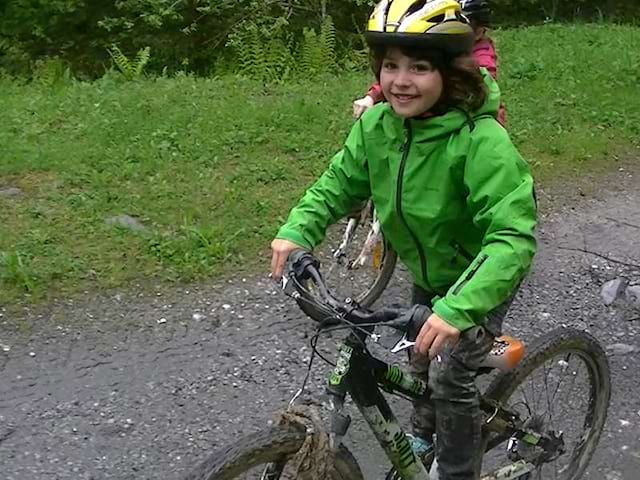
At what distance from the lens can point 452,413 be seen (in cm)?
300

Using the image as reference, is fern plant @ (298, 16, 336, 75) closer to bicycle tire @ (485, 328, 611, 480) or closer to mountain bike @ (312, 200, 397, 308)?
mountain bike @ (312, 200, 397, 308)

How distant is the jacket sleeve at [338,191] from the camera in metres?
2.87

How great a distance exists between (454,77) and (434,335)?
0.76 meters

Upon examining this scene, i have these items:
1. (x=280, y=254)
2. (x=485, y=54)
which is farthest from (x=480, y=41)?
(x=280, y=254)

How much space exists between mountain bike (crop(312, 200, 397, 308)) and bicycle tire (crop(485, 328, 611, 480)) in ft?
5.13

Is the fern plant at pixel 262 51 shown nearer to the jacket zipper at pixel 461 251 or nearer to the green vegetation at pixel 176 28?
the green vegetation at pixel 176 28

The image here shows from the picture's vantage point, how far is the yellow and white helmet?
260 centimetres

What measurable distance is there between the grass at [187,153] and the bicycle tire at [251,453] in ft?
9.65

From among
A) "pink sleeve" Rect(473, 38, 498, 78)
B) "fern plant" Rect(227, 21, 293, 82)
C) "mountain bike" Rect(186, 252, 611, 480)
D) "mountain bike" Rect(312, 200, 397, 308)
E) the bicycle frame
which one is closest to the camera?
"mountain bike" Rect(186, 252, 611, 480)

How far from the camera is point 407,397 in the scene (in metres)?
3.04

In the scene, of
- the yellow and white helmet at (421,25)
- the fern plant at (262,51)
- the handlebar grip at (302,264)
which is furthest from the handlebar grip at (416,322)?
the fern plant at (262,51)

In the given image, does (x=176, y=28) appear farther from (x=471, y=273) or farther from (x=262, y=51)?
(x=471, y=273)

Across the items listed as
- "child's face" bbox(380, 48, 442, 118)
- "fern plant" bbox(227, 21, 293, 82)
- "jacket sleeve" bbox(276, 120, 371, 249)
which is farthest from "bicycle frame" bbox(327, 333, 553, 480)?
"fern plant" bbox(227, 21, 293, 82)

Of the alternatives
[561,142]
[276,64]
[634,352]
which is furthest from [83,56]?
[634,352]
